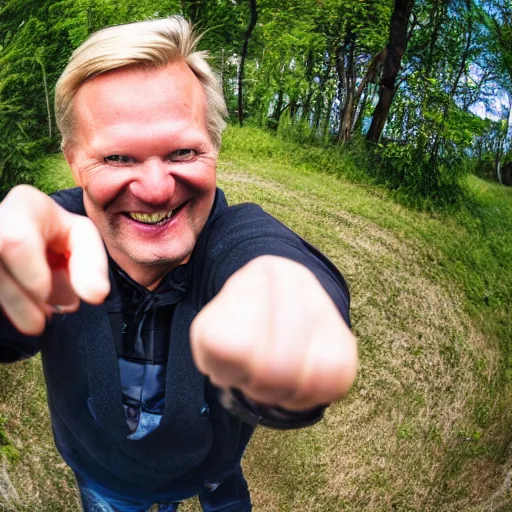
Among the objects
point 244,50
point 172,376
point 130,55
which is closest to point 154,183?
point 130,55

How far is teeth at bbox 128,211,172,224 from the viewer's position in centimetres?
62

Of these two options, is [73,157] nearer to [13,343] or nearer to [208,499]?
[13,343]

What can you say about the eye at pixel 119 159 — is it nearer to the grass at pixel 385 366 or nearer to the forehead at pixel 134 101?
the forehead at pixel 134 101

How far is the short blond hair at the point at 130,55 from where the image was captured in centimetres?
58

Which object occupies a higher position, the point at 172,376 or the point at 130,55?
the point at 130,55

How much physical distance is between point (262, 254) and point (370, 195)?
0.55 meters

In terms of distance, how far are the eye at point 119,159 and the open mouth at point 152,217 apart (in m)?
0.06

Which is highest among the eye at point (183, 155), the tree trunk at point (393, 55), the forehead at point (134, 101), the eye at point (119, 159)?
the tree trunk at point (393, 55)

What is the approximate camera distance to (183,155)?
0.62 m

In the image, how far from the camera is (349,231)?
1026 millimetres

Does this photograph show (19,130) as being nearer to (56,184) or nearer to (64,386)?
(56,184)

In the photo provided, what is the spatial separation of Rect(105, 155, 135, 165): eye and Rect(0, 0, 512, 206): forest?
0.39m

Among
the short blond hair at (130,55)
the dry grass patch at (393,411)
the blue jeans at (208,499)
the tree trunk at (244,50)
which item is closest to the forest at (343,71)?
the tree trunk at (244,50)

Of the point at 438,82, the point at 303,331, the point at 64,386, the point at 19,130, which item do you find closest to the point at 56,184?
the point at 19,130
